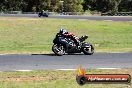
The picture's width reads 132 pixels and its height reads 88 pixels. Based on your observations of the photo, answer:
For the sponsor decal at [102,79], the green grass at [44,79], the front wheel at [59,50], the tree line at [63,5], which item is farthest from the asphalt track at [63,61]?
the tree line at [63,5]

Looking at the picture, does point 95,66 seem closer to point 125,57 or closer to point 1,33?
point 125,57

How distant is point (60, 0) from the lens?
117750 mm

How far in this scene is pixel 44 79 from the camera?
13.9m

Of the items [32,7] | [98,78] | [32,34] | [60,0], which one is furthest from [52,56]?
[60,0]

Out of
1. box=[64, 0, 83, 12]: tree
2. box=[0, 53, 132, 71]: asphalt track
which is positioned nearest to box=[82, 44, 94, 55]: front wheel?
box=[0, 53, 132, 71]: asphalt track

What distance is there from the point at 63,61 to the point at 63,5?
9592cm

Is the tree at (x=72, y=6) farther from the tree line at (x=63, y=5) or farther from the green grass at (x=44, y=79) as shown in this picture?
the green grass at (x=44, y=79)

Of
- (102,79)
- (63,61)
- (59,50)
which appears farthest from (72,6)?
(102,79)

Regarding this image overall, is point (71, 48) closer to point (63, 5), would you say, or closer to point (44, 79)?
point (44, 79)

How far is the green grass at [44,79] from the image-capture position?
1264cm

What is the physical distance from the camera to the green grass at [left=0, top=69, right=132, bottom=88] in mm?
12644

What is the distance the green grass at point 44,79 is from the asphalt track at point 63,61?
1226mm

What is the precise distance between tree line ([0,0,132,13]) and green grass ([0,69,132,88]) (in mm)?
93068

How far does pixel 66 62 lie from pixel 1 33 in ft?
62.1
